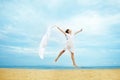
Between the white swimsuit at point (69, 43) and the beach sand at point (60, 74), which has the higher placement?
the white swimsuit at point (69, 43)

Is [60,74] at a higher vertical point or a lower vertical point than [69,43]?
lower

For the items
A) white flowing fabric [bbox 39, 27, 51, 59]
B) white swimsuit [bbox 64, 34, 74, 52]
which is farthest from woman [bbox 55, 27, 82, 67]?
white flowing fabric [bbox 39, 27, 51, 59]

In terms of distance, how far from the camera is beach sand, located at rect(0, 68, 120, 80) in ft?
14.7

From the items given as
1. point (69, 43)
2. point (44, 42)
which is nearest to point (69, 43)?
point (69, 43)

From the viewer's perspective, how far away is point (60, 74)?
4.52 meters

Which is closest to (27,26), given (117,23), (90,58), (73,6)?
(73,6)

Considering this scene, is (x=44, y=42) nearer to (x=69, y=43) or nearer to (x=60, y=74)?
(x=69, y=43)

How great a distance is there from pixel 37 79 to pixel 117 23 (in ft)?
5.67

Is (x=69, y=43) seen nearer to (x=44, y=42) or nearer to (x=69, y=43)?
(x=69, y=43)

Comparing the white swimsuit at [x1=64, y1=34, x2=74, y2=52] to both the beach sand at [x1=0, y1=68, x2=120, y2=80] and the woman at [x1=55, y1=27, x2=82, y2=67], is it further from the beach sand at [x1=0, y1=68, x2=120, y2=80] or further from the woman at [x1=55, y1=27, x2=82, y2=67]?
the beach sand at [x1=0, y1=68, x2=120, y2=80]

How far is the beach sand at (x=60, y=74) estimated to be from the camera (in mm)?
4477

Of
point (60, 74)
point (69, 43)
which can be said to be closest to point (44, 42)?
point (69, 43)

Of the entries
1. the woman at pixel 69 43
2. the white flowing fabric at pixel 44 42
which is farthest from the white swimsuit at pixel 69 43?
the white flowing fabric at pixel 44 42

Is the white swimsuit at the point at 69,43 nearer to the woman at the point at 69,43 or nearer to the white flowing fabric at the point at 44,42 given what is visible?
the woman at the point at 69,43
